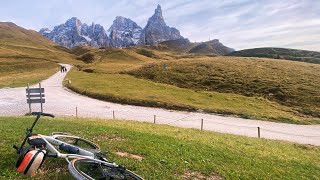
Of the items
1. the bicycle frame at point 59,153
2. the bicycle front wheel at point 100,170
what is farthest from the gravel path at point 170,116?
the bicycle front wheel at point 100,170

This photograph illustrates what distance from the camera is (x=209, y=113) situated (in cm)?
4738

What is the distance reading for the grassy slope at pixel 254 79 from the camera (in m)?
62.4

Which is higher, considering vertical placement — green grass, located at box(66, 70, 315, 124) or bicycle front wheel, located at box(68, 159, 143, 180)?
bicycle front wheel, located at box(68, 159, 143, 180)

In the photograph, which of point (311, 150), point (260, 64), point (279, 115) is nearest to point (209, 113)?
point (279, 115)

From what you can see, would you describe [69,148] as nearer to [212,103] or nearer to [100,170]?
[100,170]

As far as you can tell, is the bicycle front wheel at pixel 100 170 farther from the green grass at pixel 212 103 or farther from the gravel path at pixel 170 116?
the green grass at pixel 212 103

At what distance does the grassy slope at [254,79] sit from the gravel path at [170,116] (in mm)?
15706

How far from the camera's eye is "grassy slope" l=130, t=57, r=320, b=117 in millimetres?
62397

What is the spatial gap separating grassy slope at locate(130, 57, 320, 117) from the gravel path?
618 inches

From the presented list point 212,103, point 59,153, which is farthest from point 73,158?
point 212,103

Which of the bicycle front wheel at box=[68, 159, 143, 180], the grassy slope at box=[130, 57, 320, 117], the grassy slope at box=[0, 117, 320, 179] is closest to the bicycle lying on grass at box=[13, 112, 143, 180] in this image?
the bicycle front wheel at box=[68, 159, 143, 180]

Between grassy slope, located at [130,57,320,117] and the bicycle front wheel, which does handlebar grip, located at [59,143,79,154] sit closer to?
the bicycle front wheel

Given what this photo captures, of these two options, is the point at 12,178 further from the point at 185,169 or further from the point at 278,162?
the point at 278,162

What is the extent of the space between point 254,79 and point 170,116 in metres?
42.8
